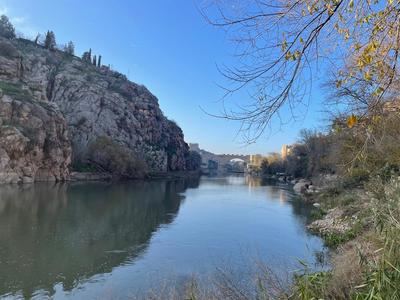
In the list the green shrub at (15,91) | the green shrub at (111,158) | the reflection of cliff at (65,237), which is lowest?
the reflection of cliff at (65,237)

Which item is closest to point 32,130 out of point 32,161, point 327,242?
point 32,161

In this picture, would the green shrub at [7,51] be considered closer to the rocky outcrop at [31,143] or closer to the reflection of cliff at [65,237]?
the rocky outcrop at [31,143]

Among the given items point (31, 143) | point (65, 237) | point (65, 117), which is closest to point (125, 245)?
point (65, 237)

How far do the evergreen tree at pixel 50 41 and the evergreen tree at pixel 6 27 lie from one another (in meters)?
8.04

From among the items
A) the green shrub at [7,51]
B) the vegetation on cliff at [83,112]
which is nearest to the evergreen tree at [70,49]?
the vegetation on cliff at [83,112]

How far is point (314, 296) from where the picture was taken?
16.9ft

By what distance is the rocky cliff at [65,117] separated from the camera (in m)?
46.9

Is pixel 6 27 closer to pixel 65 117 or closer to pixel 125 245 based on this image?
pixel 65 117

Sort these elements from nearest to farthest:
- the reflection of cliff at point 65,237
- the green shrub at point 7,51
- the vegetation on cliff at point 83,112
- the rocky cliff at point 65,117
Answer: the reflection of cliff at point 65,237, the rocky cliff at point 65,117, the vegetation on cliff at point 83,112, the green shrub at point 7,51

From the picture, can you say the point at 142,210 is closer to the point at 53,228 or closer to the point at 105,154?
the point at 53,228

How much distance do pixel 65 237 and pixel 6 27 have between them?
9621 cm

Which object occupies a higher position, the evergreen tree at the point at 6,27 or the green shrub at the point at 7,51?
the evergreen tree at the point at 6,27

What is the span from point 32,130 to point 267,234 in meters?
38.6

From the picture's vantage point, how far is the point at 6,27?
315 feet
